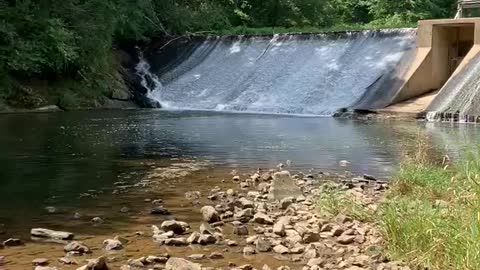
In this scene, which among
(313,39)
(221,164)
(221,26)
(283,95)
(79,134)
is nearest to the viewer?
(221,164)

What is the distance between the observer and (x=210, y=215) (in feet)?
23.5

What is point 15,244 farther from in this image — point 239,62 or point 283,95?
point 239,62

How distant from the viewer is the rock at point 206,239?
6.25 m

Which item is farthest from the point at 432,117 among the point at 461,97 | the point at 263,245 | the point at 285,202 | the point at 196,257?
the point at 196,257

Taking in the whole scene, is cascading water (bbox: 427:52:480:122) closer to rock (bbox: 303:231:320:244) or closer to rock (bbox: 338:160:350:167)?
rock (bbox: 338:160:350:167)

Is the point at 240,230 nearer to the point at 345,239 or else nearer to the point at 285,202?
the point at 345,239

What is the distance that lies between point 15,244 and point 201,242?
1634 millimetres

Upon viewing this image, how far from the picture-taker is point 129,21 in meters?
30.9

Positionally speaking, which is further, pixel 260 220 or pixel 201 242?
pixel 260 220

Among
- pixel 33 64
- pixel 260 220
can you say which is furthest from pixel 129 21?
pixel 260 220

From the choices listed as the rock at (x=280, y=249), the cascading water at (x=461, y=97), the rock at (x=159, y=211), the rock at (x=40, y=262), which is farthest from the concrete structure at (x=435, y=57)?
the rock at (x=40, y=262)

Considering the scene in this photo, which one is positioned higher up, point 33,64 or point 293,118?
point 33,64

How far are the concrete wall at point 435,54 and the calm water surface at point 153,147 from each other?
3.45 meters

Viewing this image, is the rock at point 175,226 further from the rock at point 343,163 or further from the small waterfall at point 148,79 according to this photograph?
the small waterfall at point 148,79
